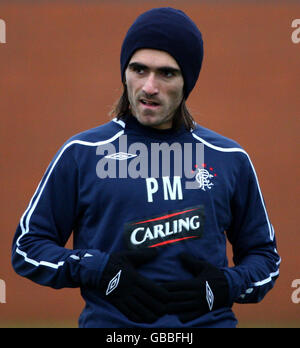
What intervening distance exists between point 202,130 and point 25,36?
3679 millimetres

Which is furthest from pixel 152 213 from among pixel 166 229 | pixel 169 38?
pixel 169 38

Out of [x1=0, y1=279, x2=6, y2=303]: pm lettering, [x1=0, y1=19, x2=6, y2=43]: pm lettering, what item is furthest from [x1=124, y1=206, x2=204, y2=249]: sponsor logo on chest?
[x1=0, y1=19, x2=6, y2=43]: pm lettering

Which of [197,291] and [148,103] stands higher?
[148,103]

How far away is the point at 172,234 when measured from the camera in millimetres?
1886

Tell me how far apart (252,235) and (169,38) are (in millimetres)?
718

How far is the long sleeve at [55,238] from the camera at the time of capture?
1.81m

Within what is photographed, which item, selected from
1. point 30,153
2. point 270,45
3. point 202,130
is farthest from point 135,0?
point 202,130

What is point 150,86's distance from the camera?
6.19 ft

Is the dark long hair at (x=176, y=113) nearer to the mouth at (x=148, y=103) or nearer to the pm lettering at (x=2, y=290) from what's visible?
the mouth at (x=148, y=103)

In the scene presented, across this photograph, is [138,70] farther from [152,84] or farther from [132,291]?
[132,291]

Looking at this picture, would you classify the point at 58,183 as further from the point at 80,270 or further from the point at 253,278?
→ the point at 253,278

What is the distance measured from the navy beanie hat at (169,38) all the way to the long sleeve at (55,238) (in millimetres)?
404

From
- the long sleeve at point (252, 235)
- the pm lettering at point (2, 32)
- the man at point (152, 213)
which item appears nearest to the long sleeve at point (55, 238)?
the man at point (152, 213)
